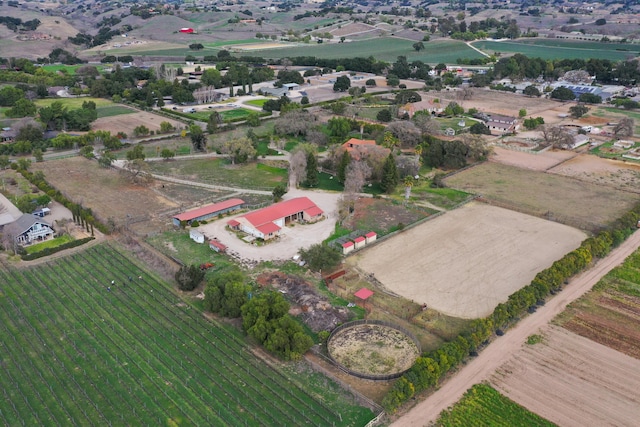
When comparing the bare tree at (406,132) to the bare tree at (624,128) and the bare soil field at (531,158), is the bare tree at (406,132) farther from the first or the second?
the bare tree at (624,128)

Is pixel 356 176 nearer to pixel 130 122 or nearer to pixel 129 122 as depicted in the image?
pixel 130 122

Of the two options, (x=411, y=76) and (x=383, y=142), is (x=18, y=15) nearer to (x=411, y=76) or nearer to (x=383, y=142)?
(x=411, y=76)

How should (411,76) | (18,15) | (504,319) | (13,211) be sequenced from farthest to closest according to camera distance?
(18,15) → (411,76) → (13,211) → (504,319)

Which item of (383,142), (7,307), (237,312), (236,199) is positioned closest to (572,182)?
(383,142)

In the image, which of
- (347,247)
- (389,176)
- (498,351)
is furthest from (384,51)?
(498,351)

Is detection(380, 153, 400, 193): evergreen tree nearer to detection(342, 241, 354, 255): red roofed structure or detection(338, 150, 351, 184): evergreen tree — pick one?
detection(338, 150, 351, 184): evergreen tree

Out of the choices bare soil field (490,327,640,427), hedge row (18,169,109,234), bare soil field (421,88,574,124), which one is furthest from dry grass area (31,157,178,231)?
bare soil field (421,88,574,124)
